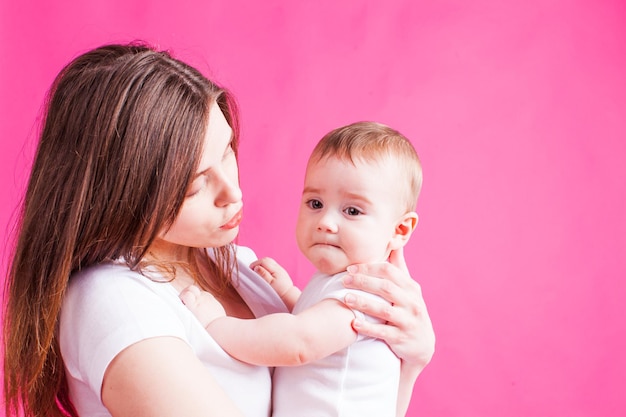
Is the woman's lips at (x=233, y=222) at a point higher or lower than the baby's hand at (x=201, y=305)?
higher

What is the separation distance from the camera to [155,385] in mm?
1244

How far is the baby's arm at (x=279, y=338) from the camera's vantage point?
1432mm

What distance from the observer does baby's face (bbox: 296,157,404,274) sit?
1621 mm

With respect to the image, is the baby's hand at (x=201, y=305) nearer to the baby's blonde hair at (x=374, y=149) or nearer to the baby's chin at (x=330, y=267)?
the baby's chin at (x=330, y=267)

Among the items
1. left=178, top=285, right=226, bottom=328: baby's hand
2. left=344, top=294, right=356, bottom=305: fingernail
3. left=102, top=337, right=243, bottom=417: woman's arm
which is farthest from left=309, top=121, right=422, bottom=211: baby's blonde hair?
left=102, top=337, right=243, bottom=417: woman's arm

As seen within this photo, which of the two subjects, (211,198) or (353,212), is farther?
(353,212)

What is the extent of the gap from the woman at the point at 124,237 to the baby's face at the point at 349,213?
15 cm

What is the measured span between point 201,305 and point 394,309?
377 millimetres

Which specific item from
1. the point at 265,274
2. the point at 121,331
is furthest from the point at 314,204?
the point at 121,331

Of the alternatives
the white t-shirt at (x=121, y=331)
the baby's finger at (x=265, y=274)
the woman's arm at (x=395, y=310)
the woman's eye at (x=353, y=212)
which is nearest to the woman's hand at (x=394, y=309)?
the woman's arm at (x=395, y=310)

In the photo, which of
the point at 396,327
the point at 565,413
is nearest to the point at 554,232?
the point at 565,413

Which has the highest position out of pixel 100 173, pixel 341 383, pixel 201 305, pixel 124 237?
pixel 100 173

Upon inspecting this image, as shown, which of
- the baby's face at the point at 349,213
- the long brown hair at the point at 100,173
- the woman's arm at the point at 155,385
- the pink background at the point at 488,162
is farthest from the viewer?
the pink background at the point at 488,162

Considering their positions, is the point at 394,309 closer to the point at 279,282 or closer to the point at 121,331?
the point at 279,282
